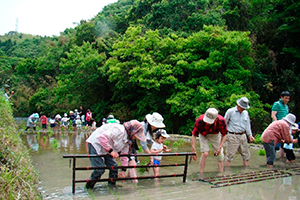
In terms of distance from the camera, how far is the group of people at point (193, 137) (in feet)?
17.1

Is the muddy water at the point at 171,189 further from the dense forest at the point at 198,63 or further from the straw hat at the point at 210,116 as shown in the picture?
the dense forest at the point at 198,63

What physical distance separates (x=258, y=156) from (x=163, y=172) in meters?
3.95

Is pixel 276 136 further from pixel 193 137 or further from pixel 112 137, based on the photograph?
pixel 112 137

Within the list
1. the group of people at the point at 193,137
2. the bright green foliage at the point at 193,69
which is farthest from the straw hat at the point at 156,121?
the bright green foliage at the point at 193,69

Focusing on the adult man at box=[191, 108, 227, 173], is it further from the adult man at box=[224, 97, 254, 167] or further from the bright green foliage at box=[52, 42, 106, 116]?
the bright green foliage at box=[52, 42, 106, 116]

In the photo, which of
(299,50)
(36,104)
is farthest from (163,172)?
(36,104)

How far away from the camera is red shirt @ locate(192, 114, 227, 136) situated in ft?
21.2

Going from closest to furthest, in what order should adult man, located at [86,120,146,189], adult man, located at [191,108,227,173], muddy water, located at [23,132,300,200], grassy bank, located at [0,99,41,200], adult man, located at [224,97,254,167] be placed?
grassy bank, located at [0,99,41,200], muddy water, located at [23,132,300,200], adult man, located at [86,120,146,189], adult man, located at [191,108,227,173], adult man, located at [224,97,254,167]

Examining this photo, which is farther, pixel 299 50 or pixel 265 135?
pixel 299 50

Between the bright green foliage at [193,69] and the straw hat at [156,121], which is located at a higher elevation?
the bright green foliage at [193,69]

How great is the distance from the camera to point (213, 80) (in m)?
19.8

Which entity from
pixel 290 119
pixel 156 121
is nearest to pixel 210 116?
pixel 156 121

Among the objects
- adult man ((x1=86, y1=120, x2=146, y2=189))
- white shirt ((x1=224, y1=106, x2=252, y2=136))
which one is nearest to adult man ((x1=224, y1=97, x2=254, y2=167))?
white shirt ((x1=224, y1=106, x2=252, y2=136))

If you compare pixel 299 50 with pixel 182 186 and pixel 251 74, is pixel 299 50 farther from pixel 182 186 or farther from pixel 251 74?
pixel 182 186
